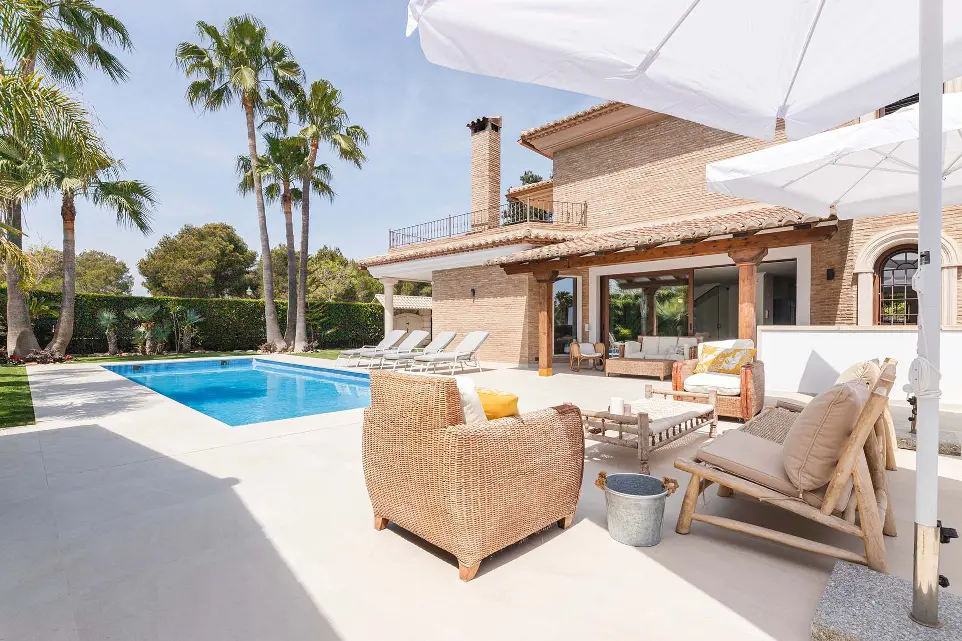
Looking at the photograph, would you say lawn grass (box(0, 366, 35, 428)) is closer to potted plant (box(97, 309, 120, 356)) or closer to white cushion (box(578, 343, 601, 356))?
potted plant (box(97, 309, 120, 356))

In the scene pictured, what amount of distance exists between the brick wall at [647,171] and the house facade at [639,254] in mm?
33

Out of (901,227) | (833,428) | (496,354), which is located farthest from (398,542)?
(496,354)

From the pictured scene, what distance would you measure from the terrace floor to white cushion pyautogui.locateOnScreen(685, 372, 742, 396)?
1988 mm

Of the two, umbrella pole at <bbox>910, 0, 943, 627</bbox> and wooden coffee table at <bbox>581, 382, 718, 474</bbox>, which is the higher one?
umbrella pole at <bbox>910, 0, 943, 627</bbox>

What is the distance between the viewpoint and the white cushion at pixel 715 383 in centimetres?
624

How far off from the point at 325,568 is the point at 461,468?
3.23 feet

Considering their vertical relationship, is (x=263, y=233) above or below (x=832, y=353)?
above

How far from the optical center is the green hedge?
51.2 ft

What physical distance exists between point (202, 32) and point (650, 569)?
20.6 meters

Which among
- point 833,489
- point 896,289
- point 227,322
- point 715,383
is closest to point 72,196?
point 227,322

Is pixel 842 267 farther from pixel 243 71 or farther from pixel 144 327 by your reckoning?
pixel 144 327

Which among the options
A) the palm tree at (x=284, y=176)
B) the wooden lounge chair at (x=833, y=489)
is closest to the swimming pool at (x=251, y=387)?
the palm tree at (x=284, y=176)

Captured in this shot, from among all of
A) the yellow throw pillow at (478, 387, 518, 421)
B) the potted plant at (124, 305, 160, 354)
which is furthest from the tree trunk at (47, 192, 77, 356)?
the yellow throw pillow at (478, 387, 518, 421)

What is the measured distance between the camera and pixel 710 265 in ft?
38.5
